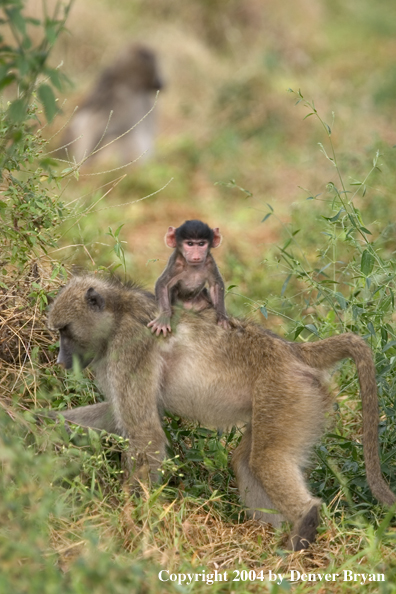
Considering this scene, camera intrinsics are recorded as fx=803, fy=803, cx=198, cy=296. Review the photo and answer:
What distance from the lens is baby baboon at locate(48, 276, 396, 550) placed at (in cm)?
354

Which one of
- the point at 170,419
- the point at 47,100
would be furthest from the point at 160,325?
the point at 47,100

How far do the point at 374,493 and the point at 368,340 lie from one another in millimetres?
1009

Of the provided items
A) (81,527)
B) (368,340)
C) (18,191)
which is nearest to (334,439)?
(368,340)

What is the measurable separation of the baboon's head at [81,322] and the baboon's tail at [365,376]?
953 millimetres

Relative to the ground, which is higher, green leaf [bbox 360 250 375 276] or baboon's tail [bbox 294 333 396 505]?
green leaf [bbox 360 250 375 276]

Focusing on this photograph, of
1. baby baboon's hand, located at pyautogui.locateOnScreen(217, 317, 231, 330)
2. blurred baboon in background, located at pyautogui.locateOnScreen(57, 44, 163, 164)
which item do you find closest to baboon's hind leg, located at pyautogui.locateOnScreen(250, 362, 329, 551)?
baby baboon's hand, located at pyautogui.locateOnScreen(217, 317, 231, 330)

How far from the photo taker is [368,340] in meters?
4.18

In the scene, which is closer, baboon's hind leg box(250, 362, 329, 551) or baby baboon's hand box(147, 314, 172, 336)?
baboon's hind leg box(250, 362, 329, 551)

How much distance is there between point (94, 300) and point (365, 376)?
129 cm

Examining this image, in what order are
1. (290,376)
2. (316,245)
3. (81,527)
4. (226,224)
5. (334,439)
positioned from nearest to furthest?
1. (81,527)
2. (290,376)
3. (334,439)
4. (316,245)
5. (226,224)

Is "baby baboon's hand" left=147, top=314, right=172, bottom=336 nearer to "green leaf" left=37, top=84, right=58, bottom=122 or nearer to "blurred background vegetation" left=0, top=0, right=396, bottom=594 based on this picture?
"blurred background vegetation" left=0, top=0, right=396, bottom=594

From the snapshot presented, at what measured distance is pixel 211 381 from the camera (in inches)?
150

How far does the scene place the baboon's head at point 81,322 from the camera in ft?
12.2

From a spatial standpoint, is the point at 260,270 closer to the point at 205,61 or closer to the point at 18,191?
the point at 18,191
